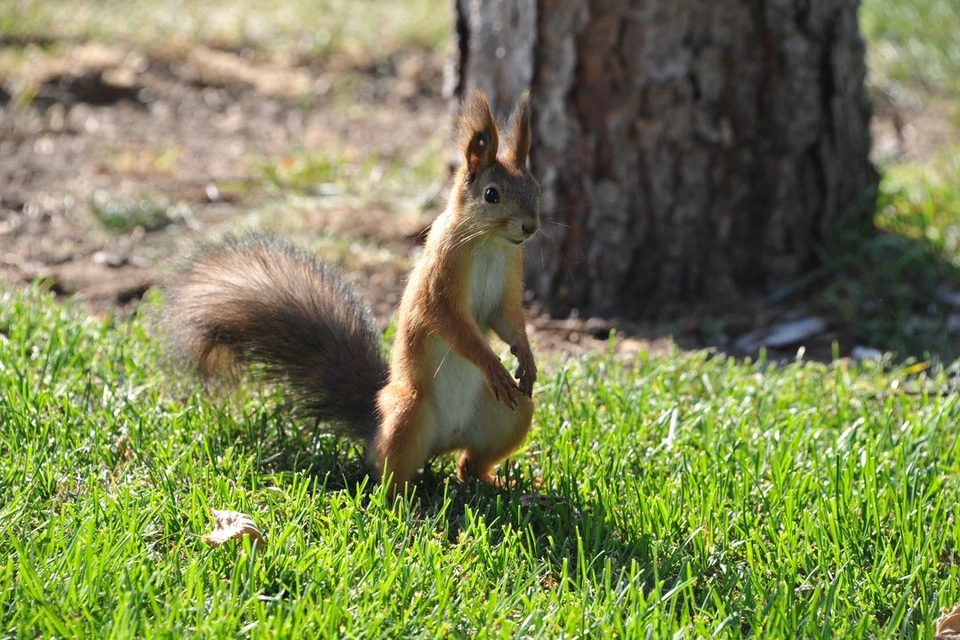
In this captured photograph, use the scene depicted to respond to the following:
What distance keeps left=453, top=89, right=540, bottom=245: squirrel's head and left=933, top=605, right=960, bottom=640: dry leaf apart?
111 centimetres

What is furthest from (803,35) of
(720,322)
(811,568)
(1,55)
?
(1,55)

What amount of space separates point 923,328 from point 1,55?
4941 millimetres

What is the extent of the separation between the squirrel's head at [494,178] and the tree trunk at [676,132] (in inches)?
58.8

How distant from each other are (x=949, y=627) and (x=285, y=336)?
1606mm

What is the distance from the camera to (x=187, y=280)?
3039mm

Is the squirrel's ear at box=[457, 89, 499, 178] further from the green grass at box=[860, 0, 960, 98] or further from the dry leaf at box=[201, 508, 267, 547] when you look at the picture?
the green grass at box=[860, 0, 960, 98]

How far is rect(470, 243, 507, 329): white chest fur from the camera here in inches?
108

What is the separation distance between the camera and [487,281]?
2.78 meters

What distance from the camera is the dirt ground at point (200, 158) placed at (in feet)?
14.6

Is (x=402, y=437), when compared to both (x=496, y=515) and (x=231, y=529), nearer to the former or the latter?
(x=496, y=515)

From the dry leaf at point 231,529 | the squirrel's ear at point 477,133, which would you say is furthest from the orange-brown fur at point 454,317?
the dry leaf at point 231,529

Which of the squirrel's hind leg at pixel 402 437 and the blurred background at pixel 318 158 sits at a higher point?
the blurred background at pixel 318 158

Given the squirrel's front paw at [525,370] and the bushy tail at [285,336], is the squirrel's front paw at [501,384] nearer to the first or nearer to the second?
the squirrel's front paw at [525,370]

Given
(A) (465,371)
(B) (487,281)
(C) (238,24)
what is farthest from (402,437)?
(C) (238,24)
